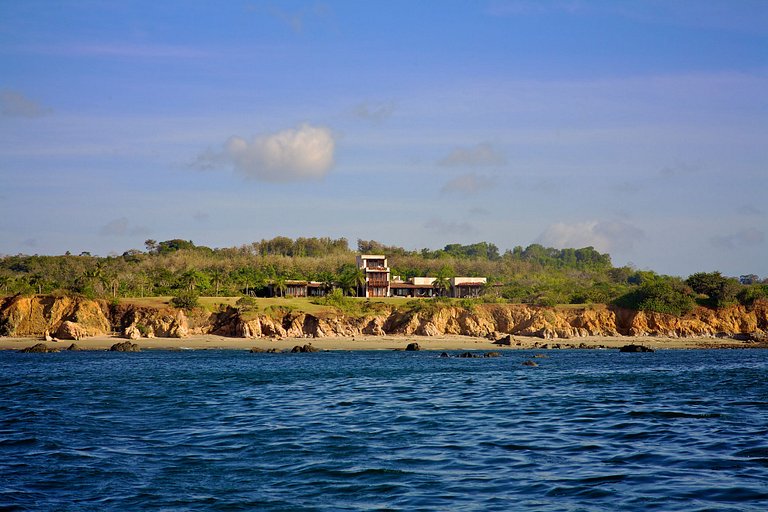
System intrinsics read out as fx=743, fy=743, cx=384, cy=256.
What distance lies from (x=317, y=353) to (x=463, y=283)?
211 ft

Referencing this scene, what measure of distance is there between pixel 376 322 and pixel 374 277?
1358 inches

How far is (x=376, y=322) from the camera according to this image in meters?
106

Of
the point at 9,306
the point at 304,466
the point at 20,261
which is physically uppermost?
the point at 20,261

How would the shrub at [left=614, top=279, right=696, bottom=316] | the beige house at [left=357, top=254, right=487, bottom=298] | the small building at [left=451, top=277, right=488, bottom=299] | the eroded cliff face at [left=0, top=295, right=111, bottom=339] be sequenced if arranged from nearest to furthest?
1. the eroded cliff face at [left=0, top=295, right=111, bottom=339]
2. the shrub at [left=614, top=279, right=696, bottom=316]
3. the beige house at [left=357, top=254, right=487, bottom=298]
4. the small building at [left=451, top=277, right=488, bottom=299]

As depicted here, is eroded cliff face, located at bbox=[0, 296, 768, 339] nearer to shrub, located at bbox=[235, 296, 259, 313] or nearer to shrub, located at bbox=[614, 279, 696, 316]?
shrub, located at bbox=[614, 279, 696, 316]

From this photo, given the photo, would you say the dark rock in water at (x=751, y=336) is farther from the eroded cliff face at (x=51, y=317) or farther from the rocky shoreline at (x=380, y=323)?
the eroded cliff face at (x=51, y=317)

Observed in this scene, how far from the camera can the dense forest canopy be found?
4281 inches

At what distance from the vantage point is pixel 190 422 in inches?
1114

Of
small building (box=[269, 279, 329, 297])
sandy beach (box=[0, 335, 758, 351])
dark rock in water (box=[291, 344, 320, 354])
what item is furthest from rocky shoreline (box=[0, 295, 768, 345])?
small building (box=[269, 279, 329, 297])

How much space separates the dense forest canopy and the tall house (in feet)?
12.9

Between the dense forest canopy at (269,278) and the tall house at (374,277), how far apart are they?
3.94 meters

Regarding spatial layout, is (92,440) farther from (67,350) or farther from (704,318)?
(704,318)

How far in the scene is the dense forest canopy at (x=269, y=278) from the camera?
10875 cm

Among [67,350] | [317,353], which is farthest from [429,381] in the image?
[67,350]
